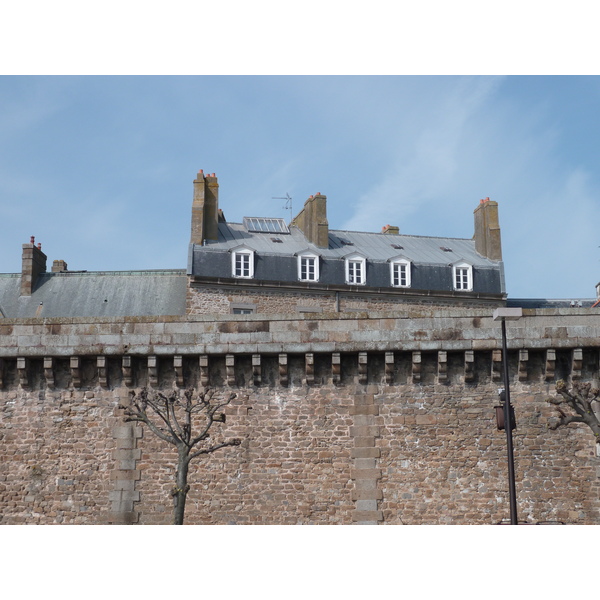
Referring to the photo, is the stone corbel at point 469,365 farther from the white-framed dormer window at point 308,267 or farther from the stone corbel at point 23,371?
the white-framed dormer window at point 308,267

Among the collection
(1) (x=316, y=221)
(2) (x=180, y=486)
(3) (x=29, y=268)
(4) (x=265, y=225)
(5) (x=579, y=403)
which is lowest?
(2) (x=180, y=486)

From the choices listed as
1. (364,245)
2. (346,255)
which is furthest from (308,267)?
(364,245)

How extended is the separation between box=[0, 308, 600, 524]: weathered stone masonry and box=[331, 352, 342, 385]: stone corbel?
25 millimetres

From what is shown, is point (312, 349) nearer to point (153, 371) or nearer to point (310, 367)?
point (310, 367)

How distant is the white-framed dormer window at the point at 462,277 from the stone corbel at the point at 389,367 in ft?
71.6

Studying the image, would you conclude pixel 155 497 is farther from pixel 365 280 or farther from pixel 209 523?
pixel 365 280

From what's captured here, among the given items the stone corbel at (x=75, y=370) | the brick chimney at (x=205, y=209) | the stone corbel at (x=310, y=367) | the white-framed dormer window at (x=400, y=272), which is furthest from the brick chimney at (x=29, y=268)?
the stone corbel at (x=310, y=367)

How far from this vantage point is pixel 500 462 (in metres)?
16.1

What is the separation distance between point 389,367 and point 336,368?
3.20 feet

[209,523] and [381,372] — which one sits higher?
[381,372]

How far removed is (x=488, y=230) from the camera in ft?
130

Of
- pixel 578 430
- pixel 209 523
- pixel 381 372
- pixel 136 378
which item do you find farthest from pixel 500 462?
pixel 136 378

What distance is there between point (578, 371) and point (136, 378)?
8.19 meters

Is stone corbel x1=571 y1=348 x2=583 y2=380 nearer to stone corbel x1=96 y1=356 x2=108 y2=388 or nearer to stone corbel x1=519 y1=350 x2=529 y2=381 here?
stone corbel x1=519 y1=350 x2=529 y2=381
